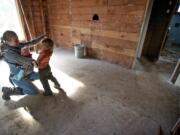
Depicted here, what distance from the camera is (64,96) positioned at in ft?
6.45

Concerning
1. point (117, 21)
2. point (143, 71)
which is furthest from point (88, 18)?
point (143, 71)

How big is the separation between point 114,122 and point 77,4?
10.9 ft

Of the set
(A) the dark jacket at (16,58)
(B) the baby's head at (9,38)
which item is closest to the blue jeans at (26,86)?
(A) the dark jacket at (16,58)

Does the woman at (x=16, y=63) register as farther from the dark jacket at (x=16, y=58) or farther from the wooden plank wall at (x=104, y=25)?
the wooden plank wall at (x=104, y=25)

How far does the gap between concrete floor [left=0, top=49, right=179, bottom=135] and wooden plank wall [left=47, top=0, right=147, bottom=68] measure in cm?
77

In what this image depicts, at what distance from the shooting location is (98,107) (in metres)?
1.75

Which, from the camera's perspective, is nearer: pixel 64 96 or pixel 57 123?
pixel 57 123

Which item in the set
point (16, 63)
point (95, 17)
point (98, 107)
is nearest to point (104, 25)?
point (95, 17)

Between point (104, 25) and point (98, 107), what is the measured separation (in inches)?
87.6

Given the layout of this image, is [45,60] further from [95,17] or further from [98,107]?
[95,17]

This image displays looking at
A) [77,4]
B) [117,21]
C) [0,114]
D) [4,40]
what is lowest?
[0,114]

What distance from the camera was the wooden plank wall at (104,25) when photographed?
275 centimetres

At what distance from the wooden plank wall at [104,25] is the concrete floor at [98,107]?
0.77 m

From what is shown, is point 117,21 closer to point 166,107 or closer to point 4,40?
point 166,107
